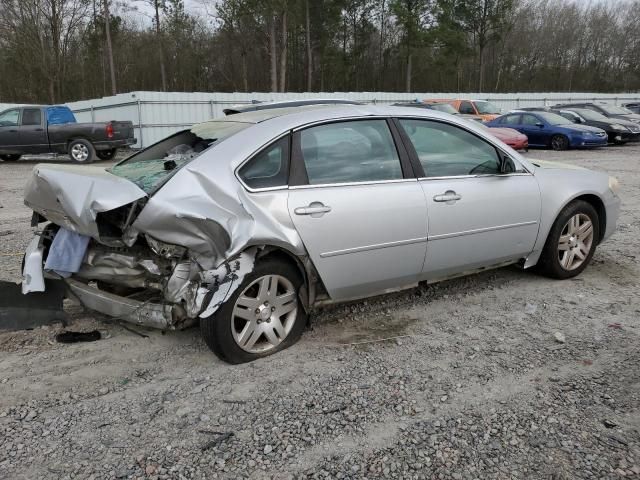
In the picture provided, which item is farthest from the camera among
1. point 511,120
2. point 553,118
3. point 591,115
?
point 591,115

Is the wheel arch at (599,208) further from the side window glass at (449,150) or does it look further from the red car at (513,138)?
the red car at (513,138)

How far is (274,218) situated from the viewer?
3275mm

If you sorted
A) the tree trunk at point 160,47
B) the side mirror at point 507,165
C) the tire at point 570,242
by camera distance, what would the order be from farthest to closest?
1. the tree trunk at point 160,47
2. the tire at point 570,242
3. the side mirror at point 507,165

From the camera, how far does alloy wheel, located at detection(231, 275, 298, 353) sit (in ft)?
10.9

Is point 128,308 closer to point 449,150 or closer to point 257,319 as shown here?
point 257,319

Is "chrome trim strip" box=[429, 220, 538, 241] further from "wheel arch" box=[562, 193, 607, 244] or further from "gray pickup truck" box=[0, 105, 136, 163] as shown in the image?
"gray pickup truck" box=[0, 105, 136, 163]

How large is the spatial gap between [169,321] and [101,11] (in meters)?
35.9

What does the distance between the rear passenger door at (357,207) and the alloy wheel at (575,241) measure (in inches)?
66.5

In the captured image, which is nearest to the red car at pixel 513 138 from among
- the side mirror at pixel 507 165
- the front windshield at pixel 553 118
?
the front windshield at pixel 553 118

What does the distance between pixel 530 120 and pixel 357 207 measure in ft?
55.5

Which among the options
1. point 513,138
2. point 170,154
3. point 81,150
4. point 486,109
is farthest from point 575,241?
point 486,109

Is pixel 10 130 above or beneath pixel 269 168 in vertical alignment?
above

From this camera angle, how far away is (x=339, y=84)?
45.3m

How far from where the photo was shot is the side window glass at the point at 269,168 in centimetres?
333
